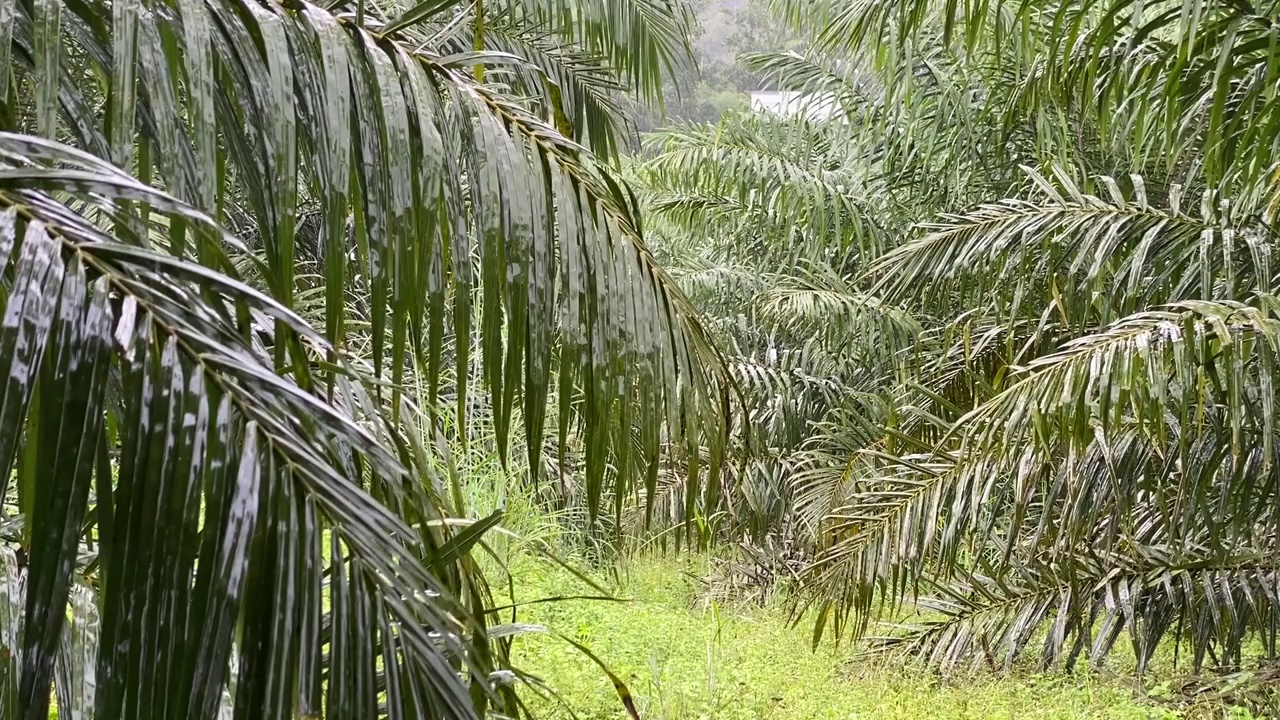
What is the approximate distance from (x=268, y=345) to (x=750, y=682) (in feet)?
7.66

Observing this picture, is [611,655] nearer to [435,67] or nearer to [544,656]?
[544,656]

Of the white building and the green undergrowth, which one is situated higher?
the white building

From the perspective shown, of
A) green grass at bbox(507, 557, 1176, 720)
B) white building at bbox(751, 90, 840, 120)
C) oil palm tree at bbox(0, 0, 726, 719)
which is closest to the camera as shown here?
oil palm tree at bbox(0, 0, 726, 719)

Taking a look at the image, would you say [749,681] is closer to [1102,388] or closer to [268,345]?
[1102,388]

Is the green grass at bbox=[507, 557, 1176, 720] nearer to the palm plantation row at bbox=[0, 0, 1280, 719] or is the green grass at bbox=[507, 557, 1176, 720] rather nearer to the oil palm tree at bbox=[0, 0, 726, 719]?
the palm plantation row at bbox=[0, 0, 1280, 719]

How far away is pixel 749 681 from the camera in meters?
3.02

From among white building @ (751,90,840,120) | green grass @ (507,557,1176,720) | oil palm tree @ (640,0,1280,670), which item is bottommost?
green grass @ (507,557,1176,720)

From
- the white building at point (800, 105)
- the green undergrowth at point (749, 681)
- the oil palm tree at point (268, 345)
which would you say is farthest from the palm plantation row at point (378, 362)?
the white building at point (800, 105)

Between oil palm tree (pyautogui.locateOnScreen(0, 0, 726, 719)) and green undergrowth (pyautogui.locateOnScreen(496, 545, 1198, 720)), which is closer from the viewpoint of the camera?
oil palm tree (pyautogui.locateOnScreen(0, 0, 726, 719))

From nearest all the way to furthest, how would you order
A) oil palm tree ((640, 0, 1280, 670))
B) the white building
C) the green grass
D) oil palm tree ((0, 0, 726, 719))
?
oil palm tree ((0, 0, 726, 719)) < oil palm tree ((640, 0, 1280, 670)) < the green grass < the white building

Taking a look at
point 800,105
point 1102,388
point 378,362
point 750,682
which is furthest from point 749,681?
point 800,105

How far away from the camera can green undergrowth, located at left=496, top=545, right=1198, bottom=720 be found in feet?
8.91

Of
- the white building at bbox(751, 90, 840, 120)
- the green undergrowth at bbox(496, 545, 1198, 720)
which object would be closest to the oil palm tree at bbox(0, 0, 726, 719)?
the green undergrowth at bbox(496, 545, 1198, 720)

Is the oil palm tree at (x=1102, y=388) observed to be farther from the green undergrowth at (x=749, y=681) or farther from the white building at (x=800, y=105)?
the white building at (x=800, y=105)
